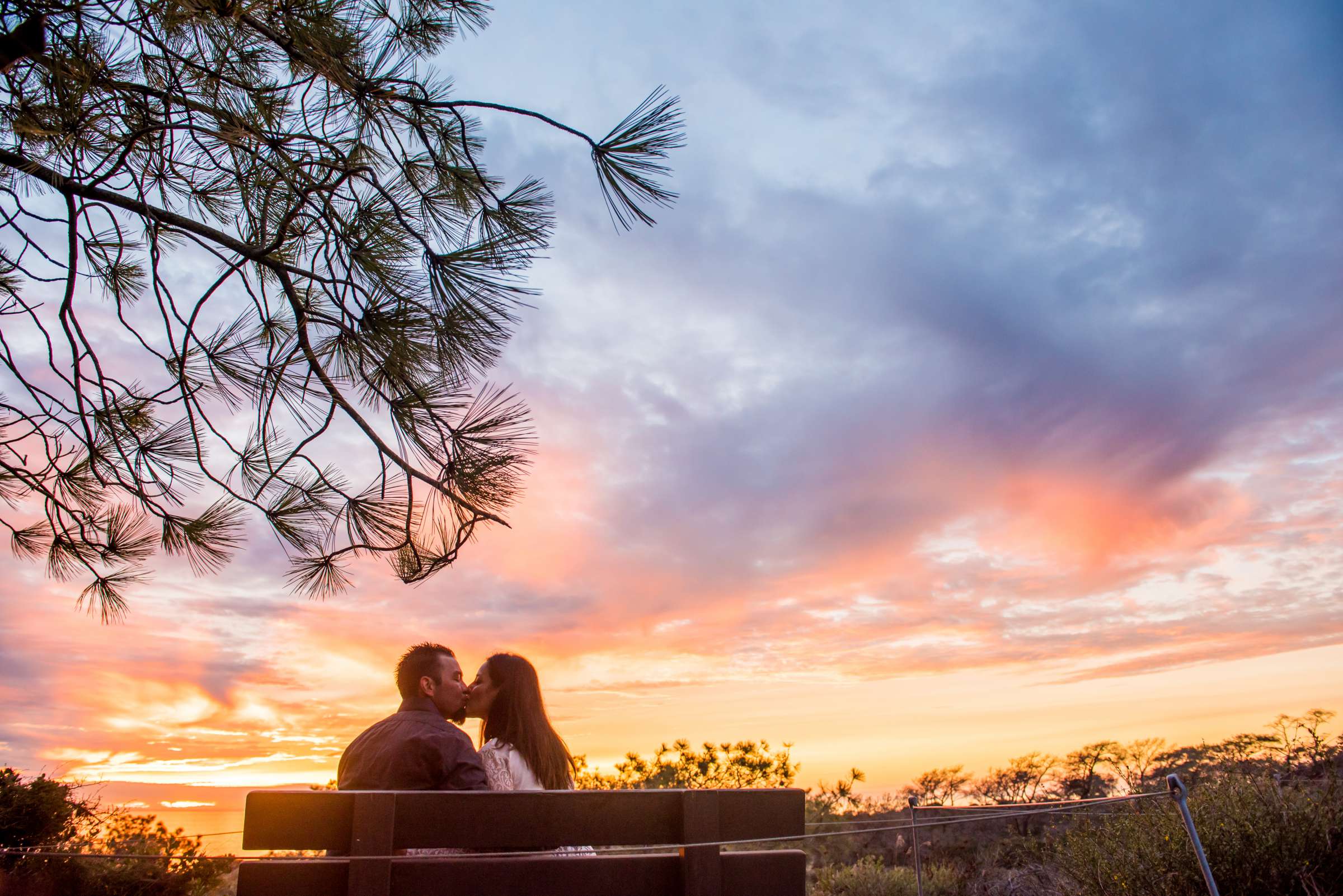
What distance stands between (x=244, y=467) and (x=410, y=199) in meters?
1.17

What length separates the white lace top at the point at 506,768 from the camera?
8.64 feet

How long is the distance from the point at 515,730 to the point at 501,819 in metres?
0.89

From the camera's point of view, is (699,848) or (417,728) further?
(417,728)

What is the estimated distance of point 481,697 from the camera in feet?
9.11

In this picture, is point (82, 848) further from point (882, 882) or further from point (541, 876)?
point (882, 882)

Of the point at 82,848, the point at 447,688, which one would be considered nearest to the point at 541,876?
the point at 447,688

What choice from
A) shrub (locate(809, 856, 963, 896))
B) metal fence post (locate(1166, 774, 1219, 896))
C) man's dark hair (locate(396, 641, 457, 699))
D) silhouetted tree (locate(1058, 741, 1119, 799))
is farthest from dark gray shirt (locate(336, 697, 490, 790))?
silhouetted tree (locate(1058, 741, 1119, 799))

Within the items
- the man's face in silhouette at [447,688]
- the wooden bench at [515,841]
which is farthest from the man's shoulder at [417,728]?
the wooden bench at [515,841]

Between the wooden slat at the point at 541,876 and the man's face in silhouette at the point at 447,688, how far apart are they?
921 millimetres

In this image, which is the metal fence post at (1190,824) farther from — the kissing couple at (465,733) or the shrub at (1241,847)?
the kissing couple at (465,733)

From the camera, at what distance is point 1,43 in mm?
2145

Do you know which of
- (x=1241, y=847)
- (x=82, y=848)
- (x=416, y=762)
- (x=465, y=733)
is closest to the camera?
(x=416, y=762)

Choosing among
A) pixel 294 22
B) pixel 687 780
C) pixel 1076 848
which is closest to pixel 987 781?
pixel 687 780

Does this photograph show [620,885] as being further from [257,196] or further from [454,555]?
[257,196]
